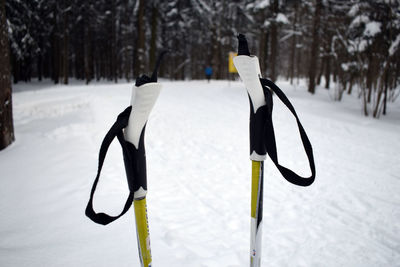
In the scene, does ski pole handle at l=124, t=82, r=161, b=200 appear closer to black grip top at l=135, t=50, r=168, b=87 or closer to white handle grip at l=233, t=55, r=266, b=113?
black grip top at l=135, t=50, r=168, b=87

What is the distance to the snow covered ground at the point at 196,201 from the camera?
2059 mm

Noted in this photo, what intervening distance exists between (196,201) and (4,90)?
423cm

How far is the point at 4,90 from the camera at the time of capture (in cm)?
450

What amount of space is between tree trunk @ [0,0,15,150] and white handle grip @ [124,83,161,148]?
4.77 metres

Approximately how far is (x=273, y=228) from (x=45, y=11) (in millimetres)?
30225

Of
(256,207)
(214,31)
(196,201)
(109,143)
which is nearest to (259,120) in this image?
(256,207)

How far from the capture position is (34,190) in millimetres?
2883

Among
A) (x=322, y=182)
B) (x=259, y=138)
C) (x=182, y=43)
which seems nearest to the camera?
(x=259, y=138)

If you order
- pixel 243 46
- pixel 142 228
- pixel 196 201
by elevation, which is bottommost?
pixel 196 201

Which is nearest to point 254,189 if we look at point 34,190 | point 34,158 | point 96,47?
point 34,190

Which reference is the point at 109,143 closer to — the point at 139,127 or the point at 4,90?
the point at 139,127

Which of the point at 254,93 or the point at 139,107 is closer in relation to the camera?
the point at 139,107

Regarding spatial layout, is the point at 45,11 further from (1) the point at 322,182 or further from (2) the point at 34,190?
(1) the point at 322,182

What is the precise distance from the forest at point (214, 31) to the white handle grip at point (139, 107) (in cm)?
1023
